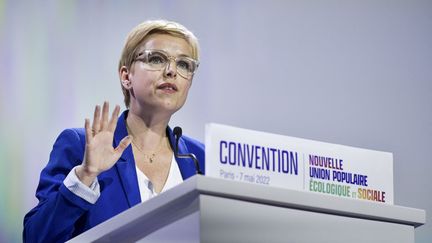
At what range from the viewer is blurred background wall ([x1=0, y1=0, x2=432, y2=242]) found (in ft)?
10.4

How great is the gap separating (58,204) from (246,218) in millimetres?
815

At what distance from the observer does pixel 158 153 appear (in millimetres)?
2758

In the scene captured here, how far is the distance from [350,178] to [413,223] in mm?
175

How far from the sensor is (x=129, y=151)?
8.48ft

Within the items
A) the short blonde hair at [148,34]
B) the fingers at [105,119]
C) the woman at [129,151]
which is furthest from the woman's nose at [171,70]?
the fingers at [105,119]

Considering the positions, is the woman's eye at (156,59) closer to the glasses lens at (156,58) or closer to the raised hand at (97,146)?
the glasses lens at (156,58)

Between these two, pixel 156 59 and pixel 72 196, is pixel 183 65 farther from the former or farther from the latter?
pixel 72 196

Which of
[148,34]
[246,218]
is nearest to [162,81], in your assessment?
[148,34]

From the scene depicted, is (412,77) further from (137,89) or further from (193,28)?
(137,89)

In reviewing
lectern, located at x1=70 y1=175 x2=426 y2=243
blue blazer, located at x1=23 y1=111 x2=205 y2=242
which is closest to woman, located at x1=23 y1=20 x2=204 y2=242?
blue blazer, located at x1=23 y1=111 x2=205 y2=242

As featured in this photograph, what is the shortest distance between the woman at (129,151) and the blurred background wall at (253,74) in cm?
43

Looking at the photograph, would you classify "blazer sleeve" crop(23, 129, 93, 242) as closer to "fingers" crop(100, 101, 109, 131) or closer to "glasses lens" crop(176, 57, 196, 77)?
"fingers" crop(100, 101, 109, 131)

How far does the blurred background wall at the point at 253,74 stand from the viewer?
10.4ft

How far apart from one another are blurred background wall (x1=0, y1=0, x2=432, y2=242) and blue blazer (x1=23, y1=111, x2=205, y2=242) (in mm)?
566
